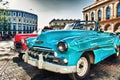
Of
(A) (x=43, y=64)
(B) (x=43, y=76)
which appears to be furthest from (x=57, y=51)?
(B) (x=43, y=76)

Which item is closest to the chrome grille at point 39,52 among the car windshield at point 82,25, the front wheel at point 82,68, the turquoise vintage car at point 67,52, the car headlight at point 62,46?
the turquoise vintage car at point 67,52

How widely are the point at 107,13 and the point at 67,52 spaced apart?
3277cm

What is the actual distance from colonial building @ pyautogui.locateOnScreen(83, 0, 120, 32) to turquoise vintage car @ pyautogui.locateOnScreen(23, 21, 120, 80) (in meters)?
25.9

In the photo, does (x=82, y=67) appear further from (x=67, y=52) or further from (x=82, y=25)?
(x=82, y=25)

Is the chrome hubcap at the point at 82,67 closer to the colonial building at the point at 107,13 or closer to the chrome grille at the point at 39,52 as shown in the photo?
the chrome grille at the point at 39,52

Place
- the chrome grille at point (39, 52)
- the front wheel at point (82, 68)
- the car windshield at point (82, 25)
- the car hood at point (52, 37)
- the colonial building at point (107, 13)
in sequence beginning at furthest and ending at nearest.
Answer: the colonial building at point (107, 13), the car windshield at point (82, 25), the car hood at point (52, 37), the front wheel at point (82, 68), the chrome grille at point (39, 52)

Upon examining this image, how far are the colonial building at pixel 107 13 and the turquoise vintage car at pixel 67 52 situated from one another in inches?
1020

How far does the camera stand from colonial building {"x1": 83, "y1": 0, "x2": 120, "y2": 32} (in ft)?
99.9

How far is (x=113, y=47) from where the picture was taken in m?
5.76

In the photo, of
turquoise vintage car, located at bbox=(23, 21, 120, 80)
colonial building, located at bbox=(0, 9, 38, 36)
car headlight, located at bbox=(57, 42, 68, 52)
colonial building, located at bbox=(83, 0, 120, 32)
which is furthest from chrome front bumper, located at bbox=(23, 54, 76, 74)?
colonial building, located at bbox=(0, 9, 38, 36)

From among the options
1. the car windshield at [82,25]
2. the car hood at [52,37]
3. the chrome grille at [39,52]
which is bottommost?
the chrome grille at [39,52]

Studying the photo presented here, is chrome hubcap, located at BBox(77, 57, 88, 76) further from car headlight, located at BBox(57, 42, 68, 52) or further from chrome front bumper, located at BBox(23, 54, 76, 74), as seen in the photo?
car headlight, located at BBox(57, 42, 68, 52)

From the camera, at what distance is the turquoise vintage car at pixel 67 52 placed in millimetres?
3615

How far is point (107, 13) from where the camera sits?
33844 mm
